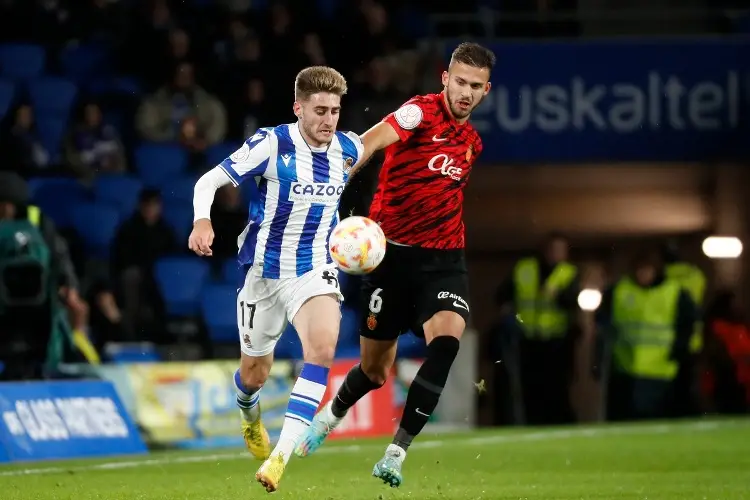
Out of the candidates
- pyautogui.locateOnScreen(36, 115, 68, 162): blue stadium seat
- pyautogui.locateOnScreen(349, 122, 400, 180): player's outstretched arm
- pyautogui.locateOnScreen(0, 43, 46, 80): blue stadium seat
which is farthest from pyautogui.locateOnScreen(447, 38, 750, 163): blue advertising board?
pyautogui.locateOnScreen(349, 122, 400, 180): player's outstretched arm

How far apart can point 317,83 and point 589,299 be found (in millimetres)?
11994

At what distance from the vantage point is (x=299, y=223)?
27.1 feet

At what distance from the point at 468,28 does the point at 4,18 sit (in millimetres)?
5375

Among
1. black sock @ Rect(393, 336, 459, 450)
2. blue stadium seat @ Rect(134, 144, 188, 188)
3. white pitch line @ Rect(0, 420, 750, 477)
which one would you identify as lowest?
white pitch line @ Rect(0, 420, 750, 477)

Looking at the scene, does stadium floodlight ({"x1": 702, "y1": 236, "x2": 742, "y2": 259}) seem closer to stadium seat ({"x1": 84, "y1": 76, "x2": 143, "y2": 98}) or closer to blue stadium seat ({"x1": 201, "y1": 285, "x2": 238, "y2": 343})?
blue stadium seat ({"x1": 201, "y1": 285, "x2": 238, "y2": 343})

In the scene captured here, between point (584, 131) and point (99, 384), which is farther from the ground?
point (584, 131)

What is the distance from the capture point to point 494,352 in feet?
53.2

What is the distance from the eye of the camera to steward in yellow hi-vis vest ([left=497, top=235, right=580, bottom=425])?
15.6 metres

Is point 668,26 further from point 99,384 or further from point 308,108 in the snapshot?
point 308,108

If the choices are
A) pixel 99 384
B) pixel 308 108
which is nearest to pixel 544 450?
pixel 99 384

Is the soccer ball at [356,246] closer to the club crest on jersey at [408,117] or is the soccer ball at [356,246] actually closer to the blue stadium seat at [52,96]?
the club crest on jersey at [408,117]

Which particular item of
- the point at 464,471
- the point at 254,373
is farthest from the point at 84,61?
the point at 254,373

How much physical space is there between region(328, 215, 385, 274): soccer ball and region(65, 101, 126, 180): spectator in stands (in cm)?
769

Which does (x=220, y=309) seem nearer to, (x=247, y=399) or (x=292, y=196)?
(x=247, y=399)
